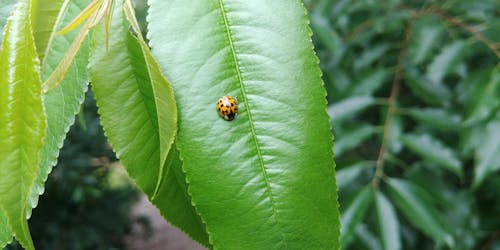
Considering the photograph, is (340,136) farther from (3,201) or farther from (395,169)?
(3,201)

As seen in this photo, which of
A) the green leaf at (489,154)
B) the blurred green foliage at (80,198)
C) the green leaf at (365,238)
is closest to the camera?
the green leaf at (489,154)

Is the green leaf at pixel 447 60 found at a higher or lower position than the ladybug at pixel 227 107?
lower

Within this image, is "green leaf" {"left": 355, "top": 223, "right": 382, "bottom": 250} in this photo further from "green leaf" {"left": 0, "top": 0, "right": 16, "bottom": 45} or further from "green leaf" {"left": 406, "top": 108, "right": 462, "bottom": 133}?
"green leaf" {"left": 0, "top": 0, "right": 16, "bottom": 45}

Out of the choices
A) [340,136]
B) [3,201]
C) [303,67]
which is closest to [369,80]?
[340,136]

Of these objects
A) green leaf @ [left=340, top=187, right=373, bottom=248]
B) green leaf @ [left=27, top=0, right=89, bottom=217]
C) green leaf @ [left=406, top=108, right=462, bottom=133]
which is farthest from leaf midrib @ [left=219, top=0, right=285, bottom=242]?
green leaf @ [left=406, top=108, right=462, bottom=133]

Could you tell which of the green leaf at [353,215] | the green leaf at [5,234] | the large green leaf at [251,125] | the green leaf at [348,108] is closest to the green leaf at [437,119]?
the green leaf at [348,108]

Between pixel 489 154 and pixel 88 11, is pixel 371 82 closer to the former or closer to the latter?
pixel 489 154

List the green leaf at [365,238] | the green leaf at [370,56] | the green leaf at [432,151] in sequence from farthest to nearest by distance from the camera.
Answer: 1. the green leaf at [370,56]
2. the green leaf at [365,238]
3. the green leaf at [432,151]

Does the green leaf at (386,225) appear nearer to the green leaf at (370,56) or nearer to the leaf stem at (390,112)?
the leaf stem at (390,112)
